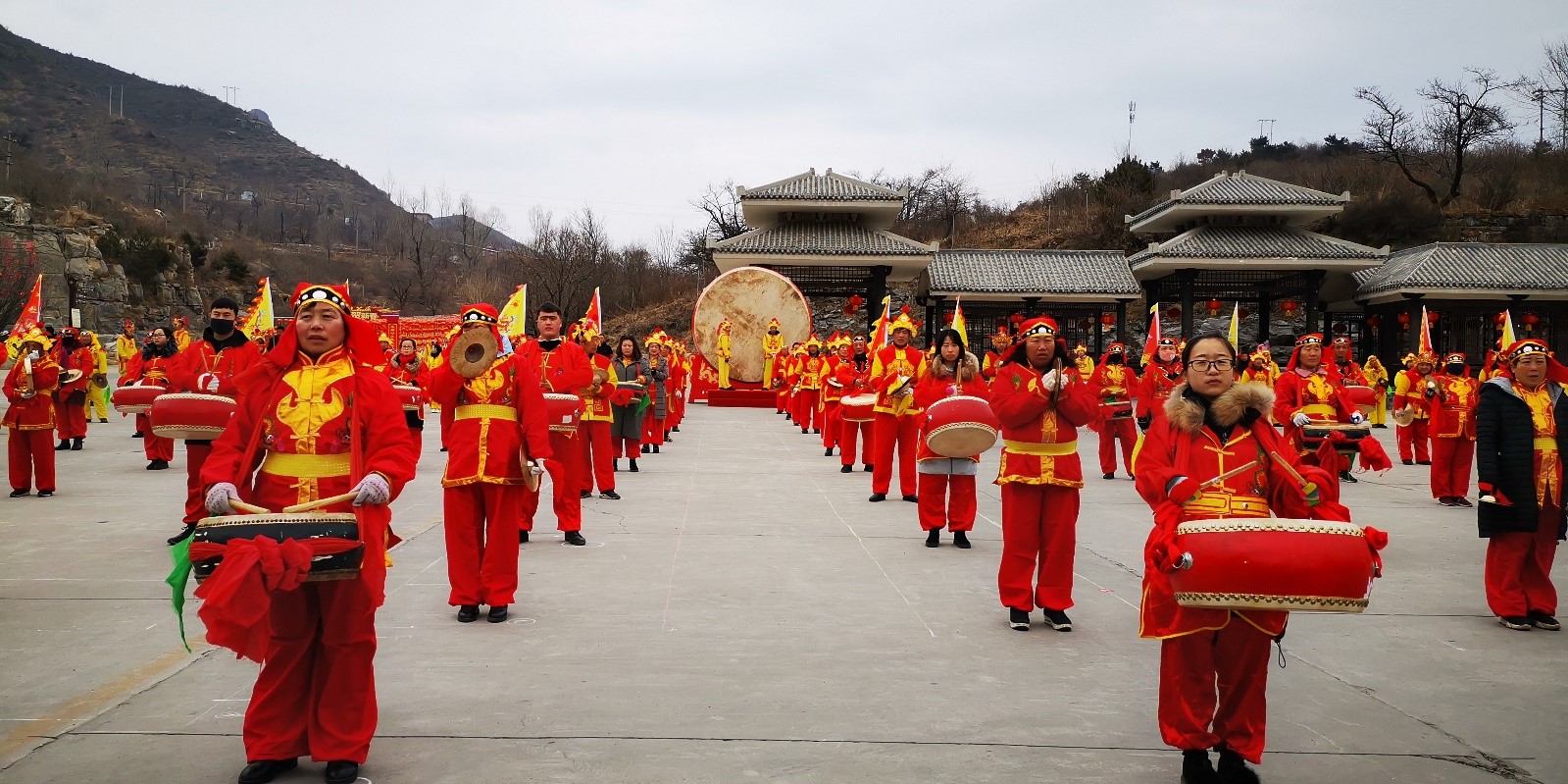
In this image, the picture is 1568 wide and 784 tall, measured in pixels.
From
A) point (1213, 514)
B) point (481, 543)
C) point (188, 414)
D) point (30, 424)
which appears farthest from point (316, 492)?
point (30, 424)

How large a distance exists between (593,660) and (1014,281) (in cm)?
2897

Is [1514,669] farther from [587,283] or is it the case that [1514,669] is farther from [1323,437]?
[587,283]

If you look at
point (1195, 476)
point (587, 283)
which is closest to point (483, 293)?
point (587, 283)

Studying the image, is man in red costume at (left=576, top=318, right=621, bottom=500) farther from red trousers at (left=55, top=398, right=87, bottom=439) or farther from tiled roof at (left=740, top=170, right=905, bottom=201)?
tiled roof at (left=740, top=170, right=905, bottom=201)

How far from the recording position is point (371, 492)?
3623 millimetres

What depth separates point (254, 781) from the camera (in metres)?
3.56

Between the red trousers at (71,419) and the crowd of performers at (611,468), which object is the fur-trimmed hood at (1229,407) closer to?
the crowd of performers at (611,468)

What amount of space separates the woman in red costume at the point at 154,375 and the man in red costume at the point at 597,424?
5.73 m

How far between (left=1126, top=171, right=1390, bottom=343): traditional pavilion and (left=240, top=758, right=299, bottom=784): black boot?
30.3 meters

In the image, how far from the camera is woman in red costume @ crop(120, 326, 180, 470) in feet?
45.1

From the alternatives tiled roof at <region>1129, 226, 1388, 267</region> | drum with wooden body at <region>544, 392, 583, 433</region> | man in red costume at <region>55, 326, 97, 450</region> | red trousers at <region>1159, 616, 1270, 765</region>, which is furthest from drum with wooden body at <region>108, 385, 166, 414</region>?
tiled roof at <region>1129, 226, 1388, 267</region>

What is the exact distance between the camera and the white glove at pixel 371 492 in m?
3.62

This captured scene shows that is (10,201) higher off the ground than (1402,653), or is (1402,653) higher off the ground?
(10,201)

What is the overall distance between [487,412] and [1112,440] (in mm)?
10003
